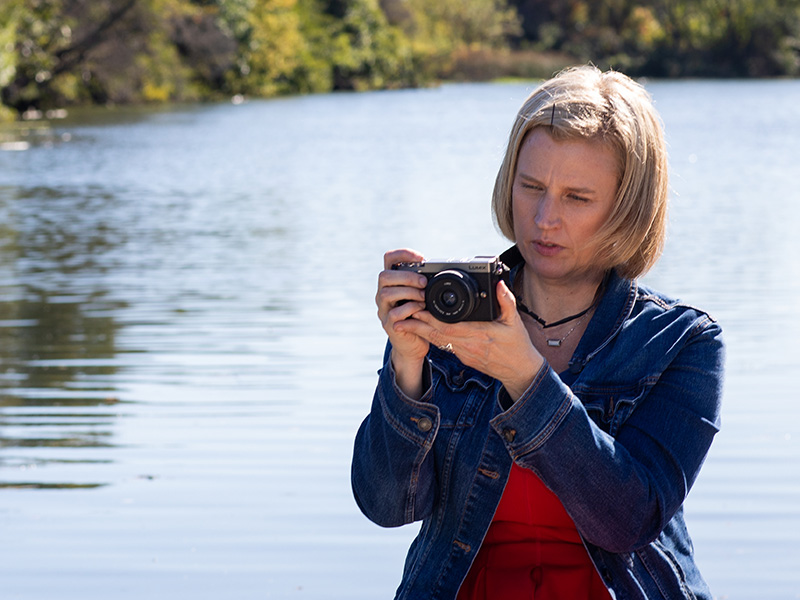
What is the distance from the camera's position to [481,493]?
193 centimetres

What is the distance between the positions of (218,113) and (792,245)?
3210 centimetres

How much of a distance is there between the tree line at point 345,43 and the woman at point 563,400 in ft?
110

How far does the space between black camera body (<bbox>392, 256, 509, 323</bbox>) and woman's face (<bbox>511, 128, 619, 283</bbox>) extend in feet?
0.94

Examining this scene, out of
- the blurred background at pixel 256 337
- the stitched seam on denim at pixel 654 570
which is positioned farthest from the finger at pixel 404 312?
the blurred background at pixel 256 337

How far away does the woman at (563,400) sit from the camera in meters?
1.81

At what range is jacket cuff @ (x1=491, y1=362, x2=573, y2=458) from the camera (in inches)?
70.6

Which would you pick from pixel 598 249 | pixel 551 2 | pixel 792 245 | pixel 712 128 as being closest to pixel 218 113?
pixel 712 128

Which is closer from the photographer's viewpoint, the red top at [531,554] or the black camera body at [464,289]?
the black camera body at [464,289]

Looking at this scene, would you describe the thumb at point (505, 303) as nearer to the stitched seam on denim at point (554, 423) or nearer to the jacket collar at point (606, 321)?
the stitched seam on denim at point (554, 423)

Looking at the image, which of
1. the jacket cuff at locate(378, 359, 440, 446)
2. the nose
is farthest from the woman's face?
the jacket cuff at locate(378, 359, 440, 446)

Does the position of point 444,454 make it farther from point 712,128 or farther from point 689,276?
point 712,128

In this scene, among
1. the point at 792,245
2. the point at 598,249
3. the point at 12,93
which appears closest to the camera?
the point at 598,249

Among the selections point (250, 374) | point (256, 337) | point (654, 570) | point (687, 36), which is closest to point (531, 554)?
point (654, 570)

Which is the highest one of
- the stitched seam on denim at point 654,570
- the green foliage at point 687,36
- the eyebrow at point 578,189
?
the eyebrow at point 578,189
